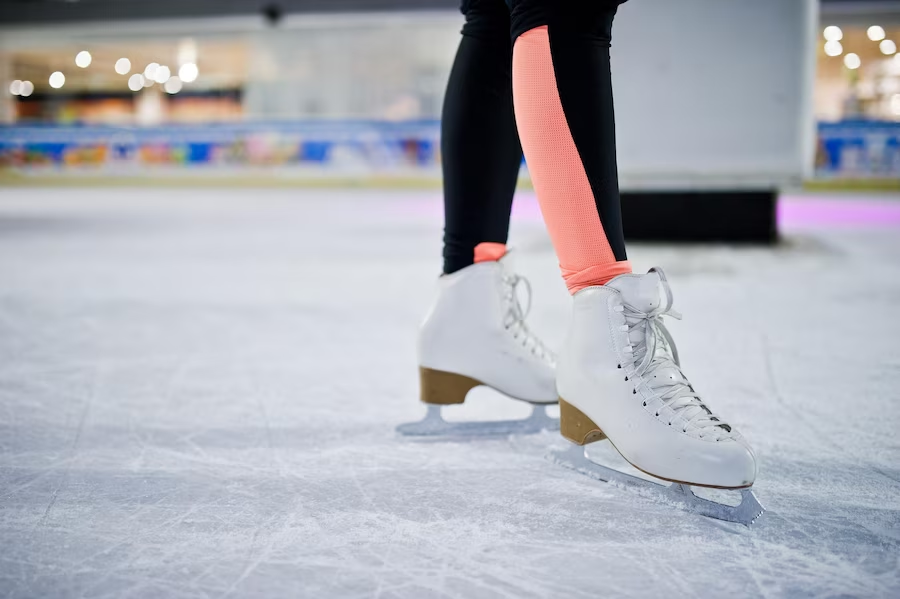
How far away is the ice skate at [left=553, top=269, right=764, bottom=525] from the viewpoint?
613 mm

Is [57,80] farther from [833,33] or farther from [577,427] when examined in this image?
[577,427]

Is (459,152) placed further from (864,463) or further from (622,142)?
(622,142)

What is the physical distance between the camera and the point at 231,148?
7.26 m

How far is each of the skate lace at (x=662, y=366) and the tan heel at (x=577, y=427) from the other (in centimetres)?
6

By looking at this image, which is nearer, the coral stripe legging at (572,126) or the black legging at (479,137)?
the coral stripe legging at (572,126)

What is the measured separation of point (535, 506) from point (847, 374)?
0.65 m

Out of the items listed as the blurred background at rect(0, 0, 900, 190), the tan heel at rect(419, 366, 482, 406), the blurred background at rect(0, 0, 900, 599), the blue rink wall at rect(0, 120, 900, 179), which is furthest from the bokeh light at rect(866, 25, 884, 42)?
the tan heel at rect(419, 366, 482, 406)

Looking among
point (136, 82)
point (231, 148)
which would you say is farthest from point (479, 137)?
point (136, 82)

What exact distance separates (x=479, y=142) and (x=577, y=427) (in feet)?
1.03

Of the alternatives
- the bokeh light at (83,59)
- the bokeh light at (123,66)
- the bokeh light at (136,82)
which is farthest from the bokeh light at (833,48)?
the bokeh light at (83,59)

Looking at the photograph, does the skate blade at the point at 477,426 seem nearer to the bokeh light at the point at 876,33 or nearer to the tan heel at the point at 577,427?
the tan heel at the point at 577,427

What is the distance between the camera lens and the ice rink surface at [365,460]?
0.52 m

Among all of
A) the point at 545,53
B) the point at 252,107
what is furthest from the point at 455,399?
the point at 252,107

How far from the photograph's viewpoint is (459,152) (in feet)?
2.77
